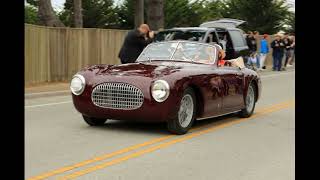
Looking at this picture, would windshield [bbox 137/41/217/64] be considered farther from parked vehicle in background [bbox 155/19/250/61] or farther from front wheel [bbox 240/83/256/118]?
parked vehicle in background [bbox 155/19/250/61]

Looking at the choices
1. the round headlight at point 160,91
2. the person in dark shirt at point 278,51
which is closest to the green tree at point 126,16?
the person in dark shirt at point 278,51

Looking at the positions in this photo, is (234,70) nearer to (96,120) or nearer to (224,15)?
(96,120)

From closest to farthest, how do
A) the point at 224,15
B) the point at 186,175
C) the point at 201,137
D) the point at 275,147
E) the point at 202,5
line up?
the point at 186,175 < the point at 275,147 < the point at 201,137 < the point at 202,5 < the point at 224,15

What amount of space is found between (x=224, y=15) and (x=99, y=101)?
40.4 meters

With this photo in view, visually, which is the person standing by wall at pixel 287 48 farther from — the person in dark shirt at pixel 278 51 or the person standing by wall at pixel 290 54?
the person in dark shirt at pixel 278 51

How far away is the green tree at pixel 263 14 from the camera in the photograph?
46.5 meters

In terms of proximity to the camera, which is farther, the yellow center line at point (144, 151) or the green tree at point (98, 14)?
the green tree at point (98, 14)

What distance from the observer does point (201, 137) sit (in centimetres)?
829

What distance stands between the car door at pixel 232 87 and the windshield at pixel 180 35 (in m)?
5.21

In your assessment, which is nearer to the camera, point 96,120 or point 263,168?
point 263,168

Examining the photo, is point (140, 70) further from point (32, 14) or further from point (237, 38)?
point (32, 14)

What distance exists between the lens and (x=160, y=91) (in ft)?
26.3
